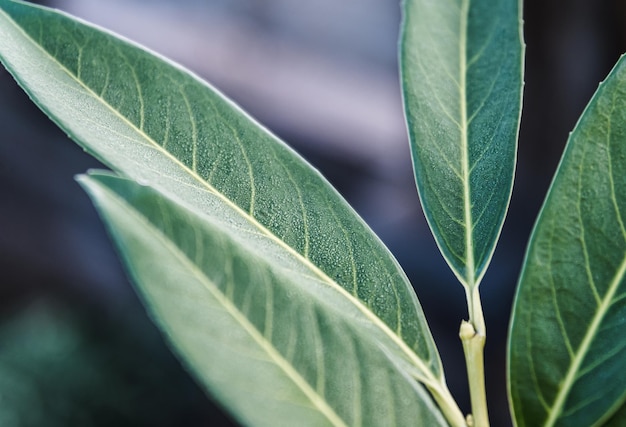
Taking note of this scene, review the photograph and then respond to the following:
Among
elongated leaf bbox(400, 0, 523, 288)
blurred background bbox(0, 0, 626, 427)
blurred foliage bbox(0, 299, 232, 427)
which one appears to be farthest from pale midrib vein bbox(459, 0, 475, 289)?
blurred foliage bbox(0, 299, 232, 427)

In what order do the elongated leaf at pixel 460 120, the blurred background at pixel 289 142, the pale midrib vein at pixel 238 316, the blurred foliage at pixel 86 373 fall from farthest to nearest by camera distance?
1. the blurred background at pixel 289 142
2. the blurred foliage at pixel 86 373
3. the elongated leaf at pixel 460 120
4. the pale midrib vein at pixel 238 316

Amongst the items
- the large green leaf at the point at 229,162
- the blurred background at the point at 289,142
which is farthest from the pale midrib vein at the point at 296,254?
the blurred background at the point at 289,142

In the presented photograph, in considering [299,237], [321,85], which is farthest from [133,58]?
[321,85]

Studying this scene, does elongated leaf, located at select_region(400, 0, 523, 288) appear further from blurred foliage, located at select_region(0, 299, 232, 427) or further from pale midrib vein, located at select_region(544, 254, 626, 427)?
blurred foliage, located at select_region(0, 299, 232, 427)

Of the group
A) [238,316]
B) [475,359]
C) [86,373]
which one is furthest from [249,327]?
[86,373]

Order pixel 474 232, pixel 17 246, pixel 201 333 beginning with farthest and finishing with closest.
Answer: pixel 17 246, pixel 474 232, pixel 201 333

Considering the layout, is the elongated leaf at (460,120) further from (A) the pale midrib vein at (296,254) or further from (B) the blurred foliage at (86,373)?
(B) the blurred foliage at (86,373)

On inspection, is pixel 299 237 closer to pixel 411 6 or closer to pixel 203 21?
pixel 411 6
